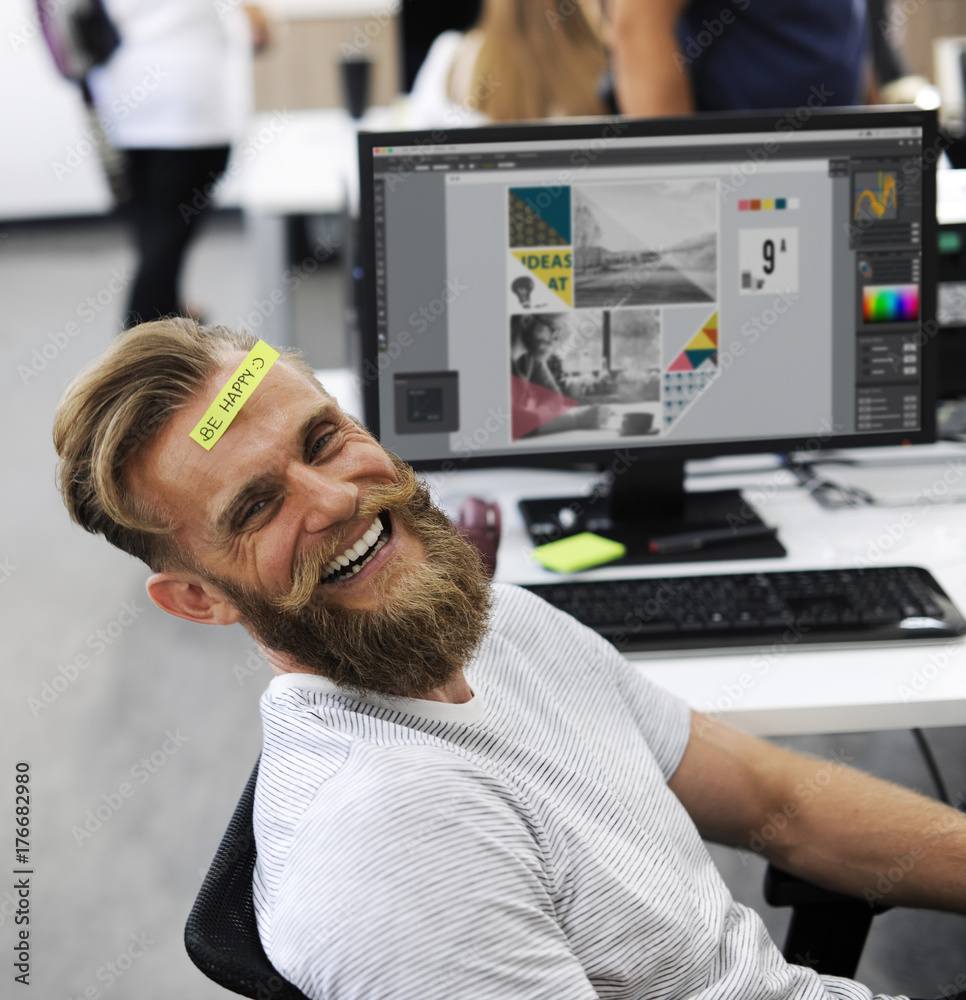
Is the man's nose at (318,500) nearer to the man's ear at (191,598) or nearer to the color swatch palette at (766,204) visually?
the man's ear at (191,598)

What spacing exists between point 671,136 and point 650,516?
20.7 inches

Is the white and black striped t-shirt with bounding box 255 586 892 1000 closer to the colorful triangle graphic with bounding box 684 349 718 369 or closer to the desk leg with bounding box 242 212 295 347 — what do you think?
the colorful triangle graphic with bounding box 684 349 718 369

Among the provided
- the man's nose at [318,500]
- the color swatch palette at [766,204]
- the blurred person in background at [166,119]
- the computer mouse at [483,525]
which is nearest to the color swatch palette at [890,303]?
the color swatch palette at [766,204]

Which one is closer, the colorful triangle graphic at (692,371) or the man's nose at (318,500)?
the man's nose at (318,500)

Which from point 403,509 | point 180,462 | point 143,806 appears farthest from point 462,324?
point 143,806

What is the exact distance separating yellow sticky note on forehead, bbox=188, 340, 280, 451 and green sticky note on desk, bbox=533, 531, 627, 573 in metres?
0.59

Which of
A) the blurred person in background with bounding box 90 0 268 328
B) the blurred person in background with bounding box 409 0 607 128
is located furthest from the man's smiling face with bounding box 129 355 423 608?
the blurred person in background with bounding box 90 0 268 328

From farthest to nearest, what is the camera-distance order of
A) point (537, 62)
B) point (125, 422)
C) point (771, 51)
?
1. point (537, 62)
2. point (771, 51)
3. point (125, 422)

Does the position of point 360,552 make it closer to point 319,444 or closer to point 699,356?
point 319,444

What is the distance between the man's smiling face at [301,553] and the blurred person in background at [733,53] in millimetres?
1616

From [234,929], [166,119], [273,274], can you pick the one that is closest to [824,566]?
[234,929]

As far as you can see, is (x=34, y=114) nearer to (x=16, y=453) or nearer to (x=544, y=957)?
(x=16, y=453)

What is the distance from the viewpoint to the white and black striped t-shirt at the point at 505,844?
77 centimetres

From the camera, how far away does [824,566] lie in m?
1.54
